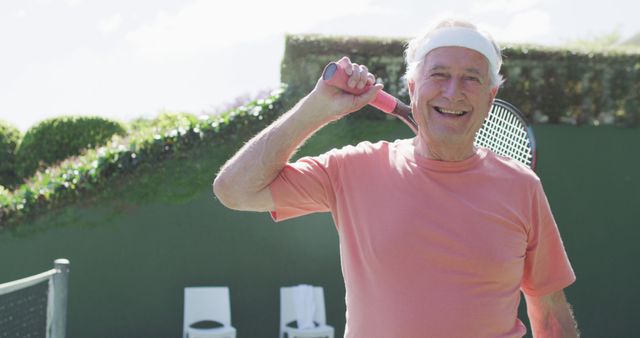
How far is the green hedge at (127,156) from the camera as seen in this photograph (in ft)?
23.7

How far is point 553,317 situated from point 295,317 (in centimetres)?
497

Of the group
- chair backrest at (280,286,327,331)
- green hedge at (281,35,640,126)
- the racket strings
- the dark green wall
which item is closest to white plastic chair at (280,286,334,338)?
chair backrest at (280,286,327,331)

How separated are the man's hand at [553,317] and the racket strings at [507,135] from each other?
2.64 ft

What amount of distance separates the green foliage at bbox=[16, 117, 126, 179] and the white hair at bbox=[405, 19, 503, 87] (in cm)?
743

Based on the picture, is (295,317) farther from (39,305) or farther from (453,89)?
(453,89)

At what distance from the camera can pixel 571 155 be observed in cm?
809

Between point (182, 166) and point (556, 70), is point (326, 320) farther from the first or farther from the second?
point (556, 70)

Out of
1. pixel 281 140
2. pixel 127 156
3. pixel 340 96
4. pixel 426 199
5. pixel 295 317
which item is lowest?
pixel 295 317

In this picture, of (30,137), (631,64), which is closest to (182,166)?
(30,137)

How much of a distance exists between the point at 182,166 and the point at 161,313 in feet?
4.21

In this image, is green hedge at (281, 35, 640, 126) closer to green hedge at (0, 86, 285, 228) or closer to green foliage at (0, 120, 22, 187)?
green hedge at (0, 86, 285, 228)

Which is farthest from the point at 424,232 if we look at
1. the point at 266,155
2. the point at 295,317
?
the point at 295,317

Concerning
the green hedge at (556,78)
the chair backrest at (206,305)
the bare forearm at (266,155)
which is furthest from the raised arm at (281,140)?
the green hedge at (556,78)

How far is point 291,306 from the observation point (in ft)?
Result: 23.9
